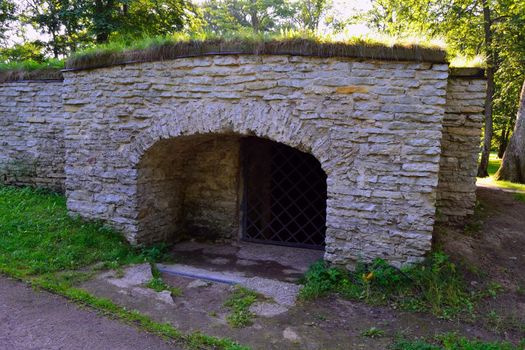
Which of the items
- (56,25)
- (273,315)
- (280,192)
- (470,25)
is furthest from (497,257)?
(56,25)

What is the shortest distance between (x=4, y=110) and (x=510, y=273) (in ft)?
27.0

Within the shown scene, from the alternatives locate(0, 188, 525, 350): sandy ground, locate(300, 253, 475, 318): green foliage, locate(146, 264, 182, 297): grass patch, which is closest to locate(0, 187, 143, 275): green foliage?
locate(0, 188, 525, 350): sandy ground

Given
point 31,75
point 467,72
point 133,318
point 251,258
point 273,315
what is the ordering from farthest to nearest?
point 31,75 → point 251,258 → point 467,72 → point 273,315 → point 133,318

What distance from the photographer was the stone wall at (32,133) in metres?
6.89

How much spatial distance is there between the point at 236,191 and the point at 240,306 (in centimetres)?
252

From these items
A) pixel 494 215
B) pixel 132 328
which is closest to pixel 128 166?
pixel 132 328

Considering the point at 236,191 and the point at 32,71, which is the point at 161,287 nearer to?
the point at 236,191

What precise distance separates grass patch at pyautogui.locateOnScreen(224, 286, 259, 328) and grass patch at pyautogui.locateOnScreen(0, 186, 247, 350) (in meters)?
0.37

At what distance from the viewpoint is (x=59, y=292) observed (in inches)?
156

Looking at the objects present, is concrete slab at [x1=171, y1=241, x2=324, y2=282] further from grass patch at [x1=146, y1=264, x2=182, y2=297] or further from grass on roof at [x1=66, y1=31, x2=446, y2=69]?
grass on roof at [x1=66, y1=31, x2=446, y2=69]

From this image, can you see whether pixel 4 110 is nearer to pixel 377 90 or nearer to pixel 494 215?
pixel 377 90

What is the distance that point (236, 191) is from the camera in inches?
242

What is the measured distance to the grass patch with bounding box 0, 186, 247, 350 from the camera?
11.9ft

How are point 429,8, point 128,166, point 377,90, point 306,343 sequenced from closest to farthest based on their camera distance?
point 306,343 < point 377,90 < point 128,166 < point 429,8
